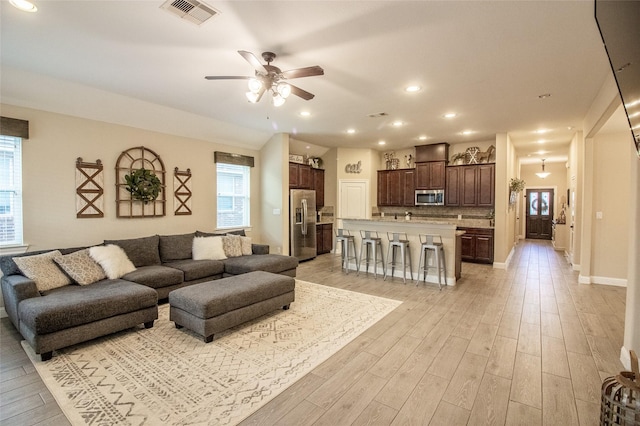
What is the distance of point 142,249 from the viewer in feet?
14.8

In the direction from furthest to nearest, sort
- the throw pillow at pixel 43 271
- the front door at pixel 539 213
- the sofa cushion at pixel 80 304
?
1. the front door at pixel 539 213
2. the throw pillow at pixel 43 271
3. the sofa cushion at pixel 80 304

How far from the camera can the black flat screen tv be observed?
1.16 meters

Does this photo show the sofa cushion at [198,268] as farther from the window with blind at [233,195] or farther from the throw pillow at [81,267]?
the window with blind at [233,195]

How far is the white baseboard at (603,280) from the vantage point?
202 inches

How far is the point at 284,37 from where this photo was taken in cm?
267

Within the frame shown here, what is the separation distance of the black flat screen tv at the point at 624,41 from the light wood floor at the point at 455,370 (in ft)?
6.39

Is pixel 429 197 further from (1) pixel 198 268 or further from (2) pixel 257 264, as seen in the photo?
(1) pixel 198 268

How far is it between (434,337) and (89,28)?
433cm

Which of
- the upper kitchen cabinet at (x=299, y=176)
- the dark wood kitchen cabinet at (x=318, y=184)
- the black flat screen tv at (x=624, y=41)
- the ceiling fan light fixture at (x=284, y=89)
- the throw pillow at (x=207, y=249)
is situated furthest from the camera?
the dark wood kitchen cabinet at (x=318, y=184)

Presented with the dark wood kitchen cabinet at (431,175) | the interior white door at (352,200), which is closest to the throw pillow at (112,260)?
the interior white door at (352,200)

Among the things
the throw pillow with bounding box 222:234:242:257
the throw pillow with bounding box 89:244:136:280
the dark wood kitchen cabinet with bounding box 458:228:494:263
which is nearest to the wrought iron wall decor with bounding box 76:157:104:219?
the throw pillow with bounding box 89:244:136:280

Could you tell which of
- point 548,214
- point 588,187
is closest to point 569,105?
point 588,187

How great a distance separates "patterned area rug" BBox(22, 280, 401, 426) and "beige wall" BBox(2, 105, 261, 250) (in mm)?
1725

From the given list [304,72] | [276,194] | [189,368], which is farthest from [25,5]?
[276,194]
